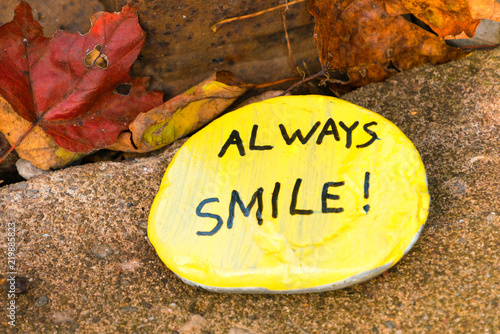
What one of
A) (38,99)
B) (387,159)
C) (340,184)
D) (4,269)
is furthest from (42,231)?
(387,159)

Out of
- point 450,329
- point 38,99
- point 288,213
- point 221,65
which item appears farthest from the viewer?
point 221,65

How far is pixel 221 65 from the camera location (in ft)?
4.50

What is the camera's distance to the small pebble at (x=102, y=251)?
1.09 m

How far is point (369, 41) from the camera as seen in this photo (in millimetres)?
1310

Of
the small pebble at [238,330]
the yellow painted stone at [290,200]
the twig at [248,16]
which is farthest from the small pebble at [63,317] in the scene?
the twig at [248,16]

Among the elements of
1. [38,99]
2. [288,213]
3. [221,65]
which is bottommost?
[288,213]

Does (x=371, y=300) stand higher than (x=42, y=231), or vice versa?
(x=42, y=231)

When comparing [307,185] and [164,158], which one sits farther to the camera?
[164,158]

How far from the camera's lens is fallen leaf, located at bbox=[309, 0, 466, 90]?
1269mm

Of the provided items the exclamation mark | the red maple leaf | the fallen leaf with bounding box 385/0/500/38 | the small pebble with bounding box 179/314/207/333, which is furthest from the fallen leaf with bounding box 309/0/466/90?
the small pebble with bounding box 179/314/207/333

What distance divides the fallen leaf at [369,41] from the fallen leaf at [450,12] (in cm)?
5

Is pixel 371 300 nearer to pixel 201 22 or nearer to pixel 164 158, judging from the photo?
pixel 164 158

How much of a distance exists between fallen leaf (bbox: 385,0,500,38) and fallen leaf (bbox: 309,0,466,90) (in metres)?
0.05

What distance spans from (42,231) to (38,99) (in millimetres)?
371
